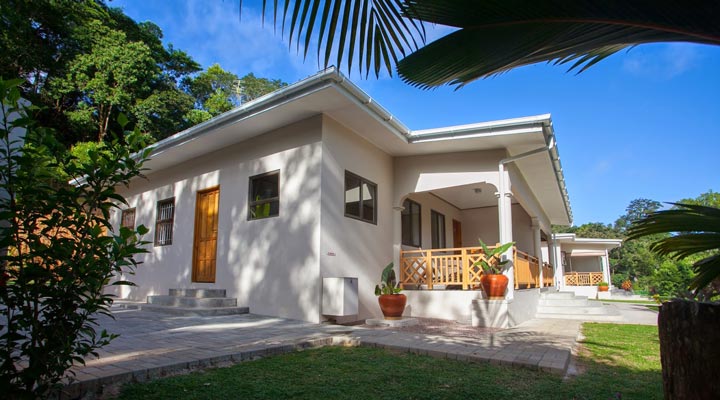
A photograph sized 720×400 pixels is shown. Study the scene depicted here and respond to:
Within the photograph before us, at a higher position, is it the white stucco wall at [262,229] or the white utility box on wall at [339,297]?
the white stucco wall at [262,229]

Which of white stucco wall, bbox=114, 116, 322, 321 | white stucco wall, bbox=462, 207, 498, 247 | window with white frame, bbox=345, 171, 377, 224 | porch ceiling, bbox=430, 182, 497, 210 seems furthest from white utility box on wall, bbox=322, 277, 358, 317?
white stucco wall, bbox=462, 207, 498, 247

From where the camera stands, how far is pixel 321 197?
7.46 m

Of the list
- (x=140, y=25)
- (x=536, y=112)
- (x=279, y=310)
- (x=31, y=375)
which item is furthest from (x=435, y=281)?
(x=140, y=25)

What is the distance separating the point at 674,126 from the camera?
688 inches

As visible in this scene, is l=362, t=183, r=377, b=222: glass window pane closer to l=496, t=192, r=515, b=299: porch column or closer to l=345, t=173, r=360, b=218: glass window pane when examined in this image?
l=345, t=173, r=360, b=218: glass window pane

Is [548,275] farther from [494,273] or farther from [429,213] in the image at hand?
[494,273]

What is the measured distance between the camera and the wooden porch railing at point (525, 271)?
939 cm

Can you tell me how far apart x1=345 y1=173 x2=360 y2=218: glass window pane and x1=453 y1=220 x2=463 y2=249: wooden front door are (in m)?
6.55

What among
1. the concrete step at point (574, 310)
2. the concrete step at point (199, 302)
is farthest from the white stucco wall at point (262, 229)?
the concrete step at point (574, 310)

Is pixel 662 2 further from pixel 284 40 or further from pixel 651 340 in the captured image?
pixel 651 340

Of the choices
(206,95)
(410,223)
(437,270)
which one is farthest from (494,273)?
(206,95)

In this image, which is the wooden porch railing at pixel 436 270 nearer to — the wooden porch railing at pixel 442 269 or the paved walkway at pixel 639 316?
the wooden porch railing at pixel 442 269

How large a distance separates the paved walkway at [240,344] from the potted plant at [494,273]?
0.78 metres

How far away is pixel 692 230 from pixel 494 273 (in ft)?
23.5
